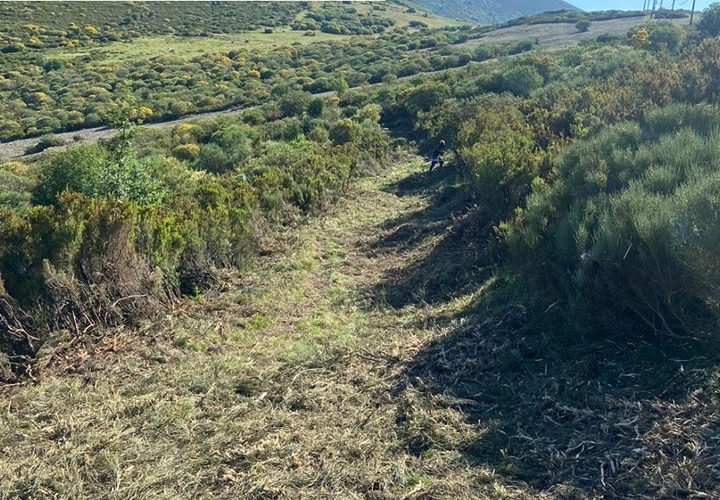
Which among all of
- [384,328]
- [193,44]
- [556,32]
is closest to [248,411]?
[384,328]

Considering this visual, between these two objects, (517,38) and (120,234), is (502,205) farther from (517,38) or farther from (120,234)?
(517,38)

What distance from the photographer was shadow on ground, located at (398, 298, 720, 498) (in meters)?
3.34

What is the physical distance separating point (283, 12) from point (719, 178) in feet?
270

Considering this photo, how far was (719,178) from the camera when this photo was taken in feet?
14.0

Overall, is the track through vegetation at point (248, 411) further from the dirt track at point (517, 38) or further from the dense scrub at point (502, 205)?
the dirt track at point (517, 38)

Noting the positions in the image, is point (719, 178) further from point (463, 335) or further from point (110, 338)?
point (110, 338)

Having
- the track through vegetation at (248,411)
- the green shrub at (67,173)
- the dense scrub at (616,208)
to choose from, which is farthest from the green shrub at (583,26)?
the track through vegetation at (248,411)

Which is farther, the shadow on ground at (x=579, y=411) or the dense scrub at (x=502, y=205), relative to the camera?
the dense scrub at (x=502, y=205)

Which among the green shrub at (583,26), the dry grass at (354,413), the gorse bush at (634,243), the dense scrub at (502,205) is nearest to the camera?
the dry grass at (354,413)

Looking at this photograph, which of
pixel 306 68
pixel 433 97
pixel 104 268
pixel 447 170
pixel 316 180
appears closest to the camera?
→ pixel 104 268

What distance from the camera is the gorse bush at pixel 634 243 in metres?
4.06

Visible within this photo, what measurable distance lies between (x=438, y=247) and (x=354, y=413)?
509cm

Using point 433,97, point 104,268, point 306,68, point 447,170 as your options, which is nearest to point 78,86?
point 306,68

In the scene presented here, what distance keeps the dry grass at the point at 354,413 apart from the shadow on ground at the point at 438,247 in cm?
57
